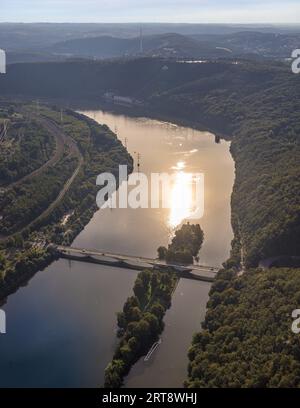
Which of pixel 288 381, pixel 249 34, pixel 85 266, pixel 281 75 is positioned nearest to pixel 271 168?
pixel 85 266

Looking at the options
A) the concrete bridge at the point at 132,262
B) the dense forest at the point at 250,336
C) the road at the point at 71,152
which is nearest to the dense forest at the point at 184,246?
the concrete bridge at the point at 132,262

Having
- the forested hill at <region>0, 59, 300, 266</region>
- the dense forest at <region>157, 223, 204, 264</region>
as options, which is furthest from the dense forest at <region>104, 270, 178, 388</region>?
the forested hill at <region>0, 59, 300, 266</region>

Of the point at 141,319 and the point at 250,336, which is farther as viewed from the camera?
the point at 141,319

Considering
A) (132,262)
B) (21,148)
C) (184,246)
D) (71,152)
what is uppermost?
(21,148)

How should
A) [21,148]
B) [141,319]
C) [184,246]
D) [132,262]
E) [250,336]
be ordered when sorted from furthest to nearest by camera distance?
[21,148]
[184,246]
[132,262]
[141,319]
[250,336]

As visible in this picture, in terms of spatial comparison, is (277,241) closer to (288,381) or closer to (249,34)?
(288,381)

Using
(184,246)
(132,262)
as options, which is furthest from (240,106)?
(132,262)

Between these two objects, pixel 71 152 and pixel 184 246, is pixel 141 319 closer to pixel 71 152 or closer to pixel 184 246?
pixel 184 246
